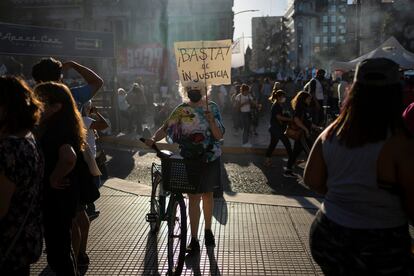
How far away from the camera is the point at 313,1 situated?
147750 millimetres

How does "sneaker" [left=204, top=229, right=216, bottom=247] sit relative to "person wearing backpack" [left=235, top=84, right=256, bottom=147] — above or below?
below

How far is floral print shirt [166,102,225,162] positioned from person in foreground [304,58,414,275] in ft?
7.32

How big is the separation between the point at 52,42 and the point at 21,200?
41.0 feet

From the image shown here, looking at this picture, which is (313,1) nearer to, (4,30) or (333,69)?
(333,69)

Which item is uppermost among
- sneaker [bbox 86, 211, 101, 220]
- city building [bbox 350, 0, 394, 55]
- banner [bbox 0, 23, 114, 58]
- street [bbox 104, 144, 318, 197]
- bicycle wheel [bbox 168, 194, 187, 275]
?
city building [bbox 350, 0, 394, 55]

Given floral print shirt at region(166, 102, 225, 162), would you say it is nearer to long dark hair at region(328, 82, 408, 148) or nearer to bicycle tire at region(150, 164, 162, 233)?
bicycle tire at region(150, 164, 162, 233)

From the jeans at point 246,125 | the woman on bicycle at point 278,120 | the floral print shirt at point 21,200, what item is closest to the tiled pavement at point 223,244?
the floral print shirt at point 21,200

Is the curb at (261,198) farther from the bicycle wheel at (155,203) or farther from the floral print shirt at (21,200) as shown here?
the floral print shirt at (21,200)

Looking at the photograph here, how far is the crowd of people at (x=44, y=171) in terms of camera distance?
2.53m

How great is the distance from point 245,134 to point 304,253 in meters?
7.57

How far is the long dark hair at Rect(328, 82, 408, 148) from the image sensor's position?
2.20 meters

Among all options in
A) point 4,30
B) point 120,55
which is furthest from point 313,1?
point 4,30

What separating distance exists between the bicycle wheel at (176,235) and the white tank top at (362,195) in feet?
6.38

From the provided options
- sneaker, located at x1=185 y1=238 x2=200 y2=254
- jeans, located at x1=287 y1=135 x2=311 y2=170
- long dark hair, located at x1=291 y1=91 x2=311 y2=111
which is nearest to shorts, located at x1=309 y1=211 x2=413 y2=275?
sneaker, located at x1=185 y1=238 x2=200 y2=254
